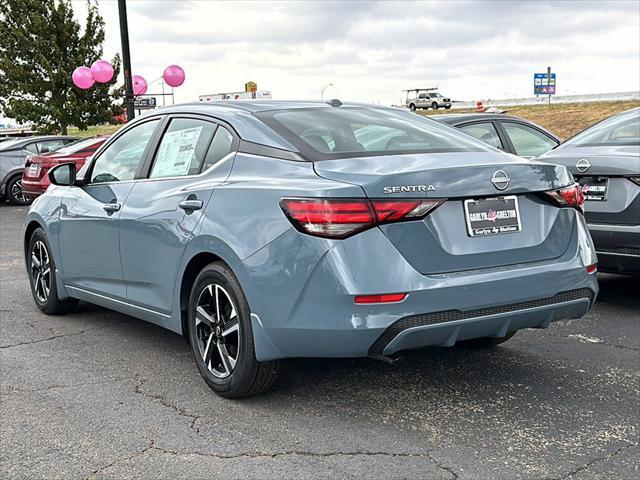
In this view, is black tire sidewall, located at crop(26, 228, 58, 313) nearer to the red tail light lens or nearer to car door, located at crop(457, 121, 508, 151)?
the red tail light lens

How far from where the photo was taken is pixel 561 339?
5441 mm

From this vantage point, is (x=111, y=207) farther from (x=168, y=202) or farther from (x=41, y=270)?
(x=41, y=270)

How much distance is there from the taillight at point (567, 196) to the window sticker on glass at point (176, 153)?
1.96 metres

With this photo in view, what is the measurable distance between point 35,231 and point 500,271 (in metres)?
4.05

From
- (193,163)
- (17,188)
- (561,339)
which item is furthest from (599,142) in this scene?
(17,188)

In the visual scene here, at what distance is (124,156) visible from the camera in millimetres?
5371

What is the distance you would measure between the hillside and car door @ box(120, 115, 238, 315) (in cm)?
2914

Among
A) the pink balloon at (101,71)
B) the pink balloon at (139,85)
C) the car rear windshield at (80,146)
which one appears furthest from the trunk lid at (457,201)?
the pink balloon at (139,85)

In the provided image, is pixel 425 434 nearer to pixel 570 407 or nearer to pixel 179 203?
pixel 570 407

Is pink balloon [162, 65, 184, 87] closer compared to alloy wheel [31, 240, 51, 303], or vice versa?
alloy wheel [31, 240, 51, 303]

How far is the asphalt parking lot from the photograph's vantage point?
3402mm

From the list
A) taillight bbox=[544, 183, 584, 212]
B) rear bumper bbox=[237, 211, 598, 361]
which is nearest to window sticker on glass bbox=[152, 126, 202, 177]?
rear bumper bbox=[237, 211, 598, 361]

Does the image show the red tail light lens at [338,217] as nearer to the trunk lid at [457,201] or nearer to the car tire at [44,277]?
the trunk lid at [457,201]

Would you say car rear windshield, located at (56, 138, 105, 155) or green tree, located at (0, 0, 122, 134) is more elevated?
green tree, located at (0, 0, 122, 134)
